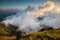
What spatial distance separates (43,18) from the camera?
7.47 feet

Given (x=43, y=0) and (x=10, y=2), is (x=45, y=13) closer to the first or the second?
(x=43, y=0)

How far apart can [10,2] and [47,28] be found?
68 cm

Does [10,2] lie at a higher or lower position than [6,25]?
higher

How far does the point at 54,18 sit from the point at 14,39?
0.68 meters

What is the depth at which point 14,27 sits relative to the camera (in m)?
2.23

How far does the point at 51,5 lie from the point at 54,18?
20cm

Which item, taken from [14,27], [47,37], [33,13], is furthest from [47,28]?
[14,27]

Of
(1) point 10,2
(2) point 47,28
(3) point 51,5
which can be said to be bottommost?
(2) point 47,28

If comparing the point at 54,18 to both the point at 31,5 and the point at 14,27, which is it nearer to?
the point at 31,5

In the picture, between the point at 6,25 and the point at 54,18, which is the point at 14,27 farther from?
the point at 54,18

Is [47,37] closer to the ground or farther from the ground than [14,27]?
closer to the ground

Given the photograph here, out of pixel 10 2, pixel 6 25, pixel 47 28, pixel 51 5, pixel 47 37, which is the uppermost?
pixel 10 2

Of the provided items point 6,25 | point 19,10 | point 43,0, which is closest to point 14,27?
point 6,25

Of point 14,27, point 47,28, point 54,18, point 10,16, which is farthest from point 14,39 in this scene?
point 54,18
